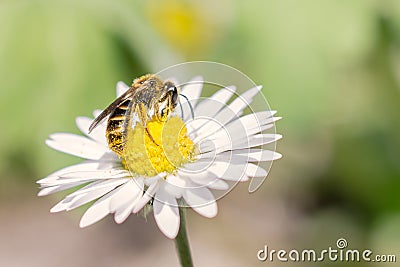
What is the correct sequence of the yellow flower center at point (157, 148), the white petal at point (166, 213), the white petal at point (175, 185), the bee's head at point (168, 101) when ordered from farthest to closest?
the bee's head at point (168, 101), the yellow flower center at point (157, 148), the white petal at point (175, 185), the white petal at point (166, 213)

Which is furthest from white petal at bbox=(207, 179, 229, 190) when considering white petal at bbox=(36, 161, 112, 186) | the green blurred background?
the green blurred background

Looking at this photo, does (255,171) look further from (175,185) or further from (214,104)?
(214,104)

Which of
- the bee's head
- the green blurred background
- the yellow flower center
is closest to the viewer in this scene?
the yellow flower center

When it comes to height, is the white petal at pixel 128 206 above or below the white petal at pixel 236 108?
below

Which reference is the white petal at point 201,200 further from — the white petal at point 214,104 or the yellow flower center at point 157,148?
the white petal at point 214,104

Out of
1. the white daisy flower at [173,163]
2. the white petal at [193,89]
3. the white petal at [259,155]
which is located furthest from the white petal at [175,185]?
the white petal at [193,89]

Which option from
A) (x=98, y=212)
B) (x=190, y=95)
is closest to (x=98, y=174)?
(x=98, y=212)

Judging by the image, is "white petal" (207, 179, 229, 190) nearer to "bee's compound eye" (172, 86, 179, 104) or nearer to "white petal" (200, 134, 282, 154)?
"white petal" (200, 134, 282, 154)
